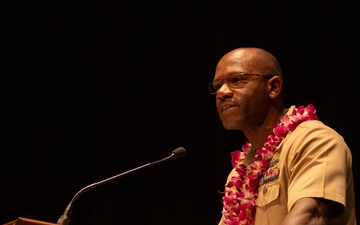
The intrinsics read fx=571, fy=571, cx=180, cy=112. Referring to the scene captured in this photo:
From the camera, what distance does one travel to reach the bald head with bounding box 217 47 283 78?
101 inches

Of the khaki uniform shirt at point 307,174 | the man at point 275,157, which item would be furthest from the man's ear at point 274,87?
the khaki uniform shirt at point 307,174

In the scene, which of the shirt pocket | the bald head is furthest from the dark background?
the shirt pocket

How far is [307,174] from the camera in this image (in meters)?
1.96

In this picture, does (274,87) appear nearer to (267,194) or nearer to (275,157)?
(275,157)

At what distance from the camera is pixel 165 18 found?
15.1 ft

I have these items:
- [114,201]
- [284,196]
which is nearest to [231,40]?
[114,201]

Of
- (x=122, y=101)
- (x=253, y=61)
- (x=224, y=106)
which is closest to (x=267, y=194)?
(x=224, y=106)

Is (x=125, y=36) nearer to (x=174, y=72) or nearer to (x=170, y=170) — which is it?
(x=174, y=72)

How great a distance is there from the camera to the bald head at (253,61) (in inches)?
101

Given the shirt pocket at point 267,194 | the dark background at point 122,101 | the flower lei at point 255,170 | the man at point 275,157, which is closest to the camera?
the man at point 275,157

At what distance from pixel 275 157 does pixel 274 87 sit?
0.39m

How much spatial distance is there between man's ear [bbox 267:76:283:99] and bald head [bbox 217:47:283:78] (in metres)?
0.03

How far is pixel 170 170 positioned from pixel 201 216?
1.40 feet

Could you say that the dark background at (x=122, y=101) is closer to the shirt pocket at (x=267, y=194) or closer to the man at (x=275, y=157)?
the man at (x=275, y=157)
